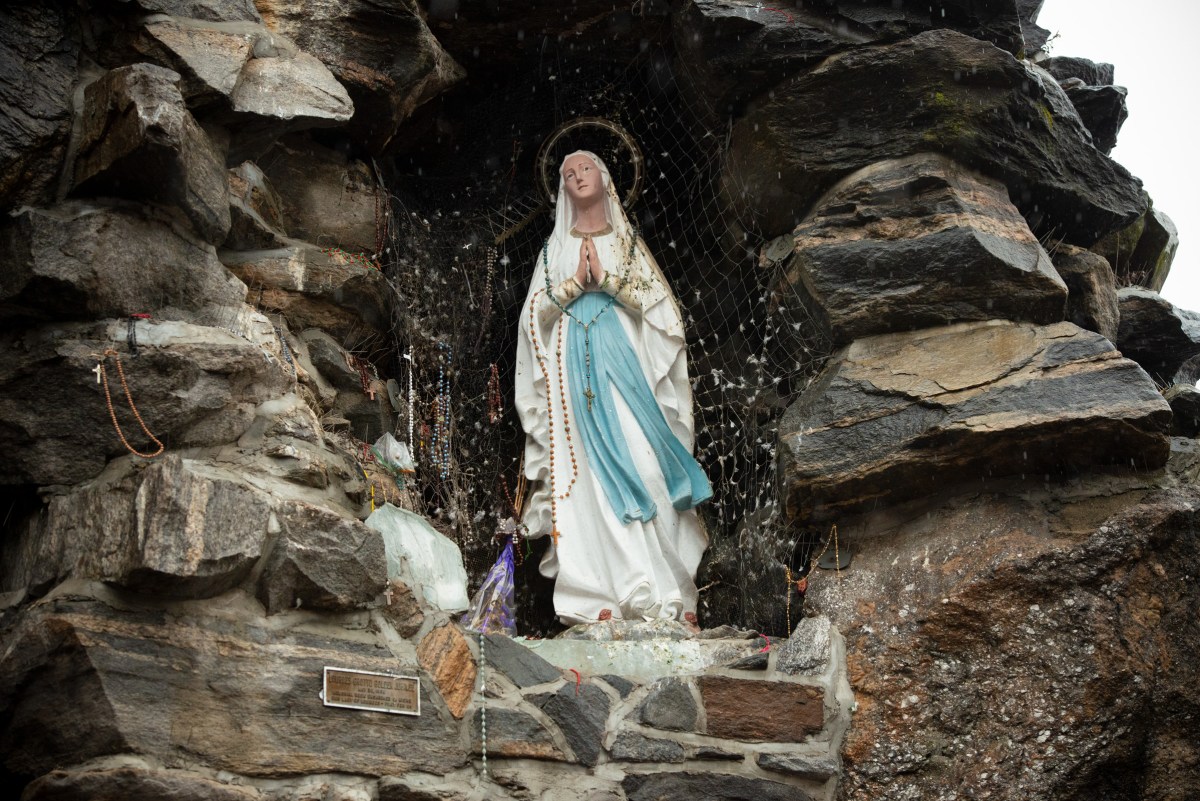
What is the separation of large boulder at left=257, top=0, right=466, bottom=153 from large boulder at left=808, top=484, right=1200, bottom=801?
98.3 inches

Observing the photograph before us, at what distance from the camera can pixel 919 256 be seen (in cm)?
477

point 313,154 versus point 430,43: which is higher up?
point 430,43

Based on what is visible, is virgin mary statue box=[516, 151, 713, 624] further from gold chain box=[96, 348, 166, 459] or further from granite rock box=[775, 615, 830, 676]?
gold chain box=[96, 348, 166, 459]

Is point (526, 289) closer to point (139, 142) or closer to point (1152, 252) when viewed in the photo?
point (139, 142)

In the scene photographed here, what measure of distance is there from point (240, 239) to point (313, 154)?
65 cm

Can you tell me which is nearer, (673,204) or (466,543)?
(466,543)

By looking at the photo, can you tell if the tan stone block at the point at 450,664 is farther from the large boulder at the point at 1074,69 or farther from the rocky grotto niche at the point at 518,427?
the large boulder at the point at 1074,69

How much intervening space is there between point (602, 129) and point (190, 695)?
128 inches

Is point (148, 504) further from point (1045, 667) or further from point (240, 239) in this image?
point (1045, 667)

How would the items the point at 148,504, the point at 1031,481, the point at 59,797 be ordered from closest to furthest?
1. the point at 59,797
2. the point at 148,504
3. the point at 1031,481

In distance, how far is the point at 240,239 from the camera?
475 cm

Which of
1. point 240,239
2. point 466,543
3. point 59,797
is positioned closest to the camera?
point 59,797

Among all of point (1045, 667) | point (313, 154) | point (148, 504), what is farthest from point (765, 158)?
point (148, 504)

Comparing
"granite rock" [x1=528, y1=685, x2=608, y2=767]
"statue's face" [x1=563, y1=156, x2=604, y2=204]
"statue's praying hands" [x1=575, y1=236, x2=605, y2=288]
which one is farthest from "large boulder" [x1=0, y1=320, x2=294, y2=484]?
"statue's face" [x1=563, y1=156, x2=604, y2=204]
